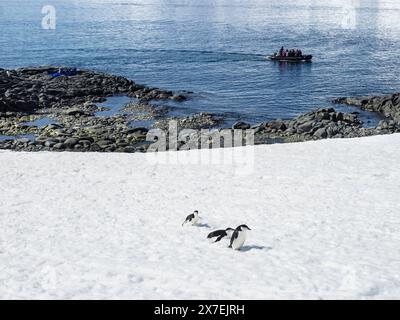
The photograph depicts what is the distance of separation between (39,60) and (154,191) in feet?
193

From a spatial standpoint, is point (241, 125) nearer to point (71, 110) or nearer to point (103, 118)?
point (103, 118)

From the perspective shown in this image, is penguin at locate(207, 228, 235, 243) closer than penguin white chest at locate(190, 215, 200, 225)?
Yes

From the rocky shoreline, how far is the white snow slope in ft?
21.7

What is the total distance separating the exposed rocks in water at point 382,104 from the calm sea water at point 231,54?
334cm

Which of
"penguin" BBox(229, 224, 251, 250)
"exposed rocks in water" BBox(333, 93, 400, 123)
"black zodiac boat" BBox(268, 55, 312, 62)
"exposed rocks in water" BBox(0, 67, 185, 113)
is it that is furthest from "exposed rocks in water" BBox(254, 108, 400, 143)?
"black zodiac boat" BBox(268, 55, 312, 62)

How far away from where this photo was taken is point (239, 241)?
15.9 metres

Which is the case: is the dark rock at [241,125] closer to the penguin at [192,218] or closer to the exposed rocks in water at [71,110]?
the exposed rocks in water at [71,110]

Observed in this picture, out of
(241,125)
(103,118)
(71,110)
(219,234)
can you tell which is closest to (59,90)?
(71,110)

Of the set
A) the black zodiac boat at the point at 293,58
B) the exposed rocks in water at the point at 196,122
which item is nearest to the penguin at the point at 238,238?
the exposed rocks in water at the point at 196,122

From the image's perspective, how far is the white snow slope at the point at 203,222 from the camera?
44.9 ft

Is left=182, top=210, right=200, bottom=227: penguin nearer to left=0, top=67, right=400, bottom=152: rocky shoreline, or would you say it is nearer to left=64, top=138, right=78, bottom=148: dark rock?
left=0, top=67, right=400, bottom=152: rocky shoreline

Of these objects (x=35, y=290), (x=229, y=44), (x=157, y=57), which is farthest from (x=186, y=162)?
(x=229, y=44)

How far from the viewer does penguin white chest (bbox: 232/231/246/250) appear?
1582 centimetres

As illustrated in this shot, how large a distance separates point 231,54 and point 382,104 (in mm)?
36671
